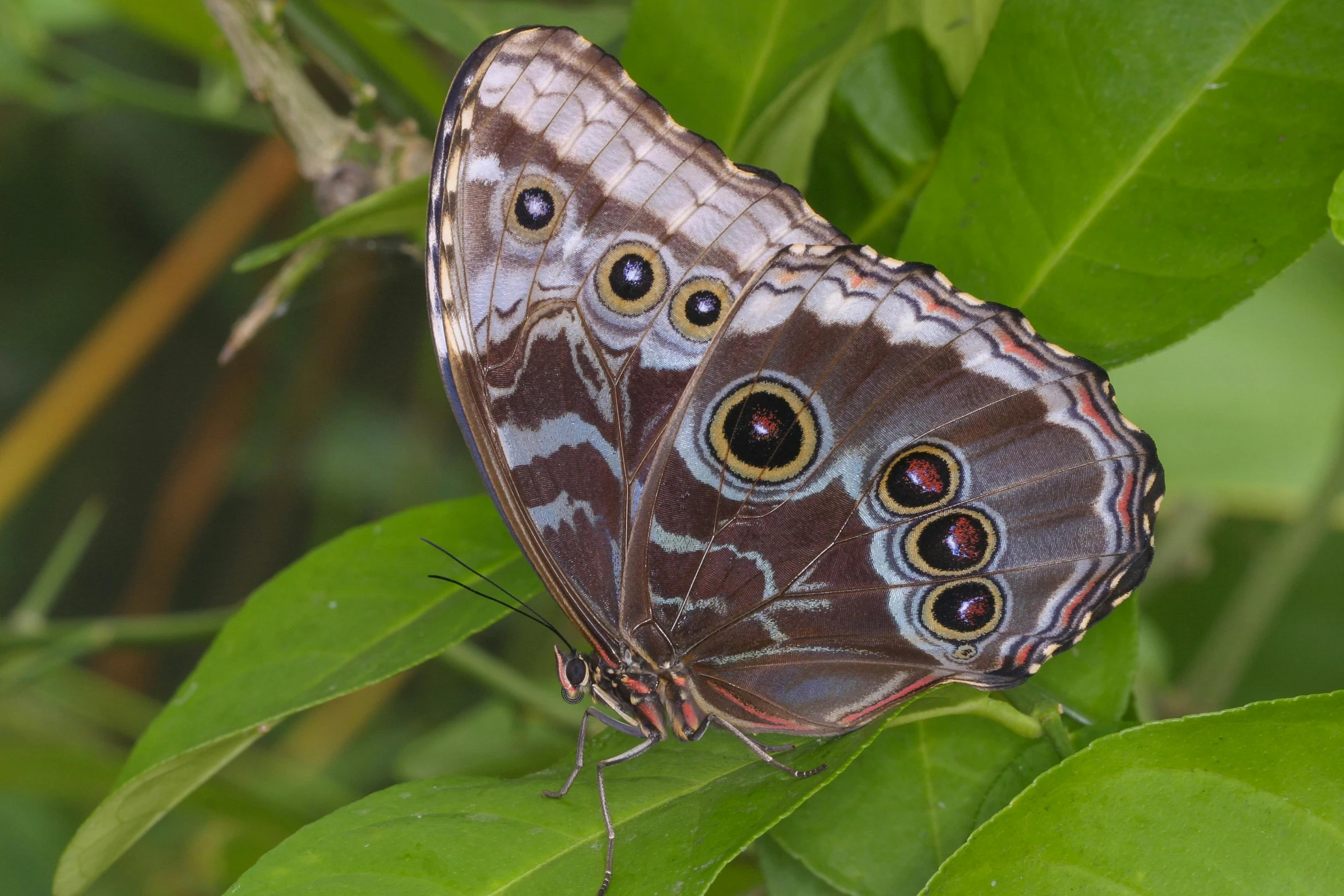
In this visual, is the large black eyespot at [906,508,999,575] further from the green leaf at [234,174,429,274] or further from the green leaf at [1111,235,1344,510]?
the green leaf at [1111,235,1344,510]

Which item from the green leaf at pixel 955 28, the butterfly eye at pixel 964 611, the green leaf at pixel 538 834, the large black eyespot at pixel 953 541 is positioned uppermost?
the green leaf at pixel 955 28

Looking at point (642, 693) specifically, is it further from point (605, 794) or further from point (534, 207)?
point (534, 207)

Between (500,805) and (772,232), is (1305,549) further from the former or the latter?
(500,805)

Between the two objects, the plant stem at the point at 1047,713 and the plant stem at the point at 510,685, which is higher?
the plant stem at the point at 1047,713

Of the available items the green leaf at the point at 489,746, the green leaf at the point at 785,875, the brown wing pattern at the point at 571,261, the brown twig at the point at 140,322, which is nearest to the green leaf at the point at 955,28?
the brown wing pattern at the point at 571,261

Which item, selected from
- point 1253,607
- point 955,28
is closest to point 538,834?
point 955,28

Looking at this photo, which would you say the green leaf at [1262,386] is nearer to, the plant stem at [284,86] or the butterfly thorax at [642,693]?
the butterfly thorax at [642,693]

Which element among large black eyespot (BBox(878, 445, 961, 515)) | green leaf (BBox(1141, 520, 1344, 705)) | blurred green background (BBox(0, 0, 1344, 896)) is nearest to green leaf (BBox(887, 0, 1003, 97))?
blurred green background (BBox(0, 0, 1344, 896))
